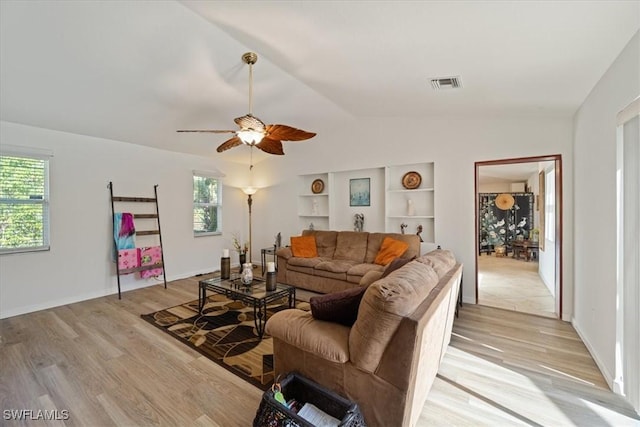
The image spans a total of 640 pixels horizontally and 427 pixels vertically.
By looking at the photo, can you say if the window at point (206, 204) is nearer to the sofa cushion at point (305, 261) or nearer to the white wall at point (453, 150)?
the white wall at point (453, 150)

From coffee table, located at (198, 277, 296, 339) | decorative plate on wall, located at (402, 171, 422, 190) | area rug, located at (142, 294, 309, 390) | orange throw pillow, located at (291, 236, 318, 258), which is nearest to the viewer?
area rug, located at (142, 294, 309, 390)

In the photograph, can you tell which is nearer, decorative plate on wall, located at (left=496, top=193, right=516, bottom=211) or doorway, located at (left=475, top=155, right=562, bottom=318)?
doorway, located at (left=475, top=155, right=562, bottom=318)

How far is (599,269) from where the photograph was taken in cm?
243

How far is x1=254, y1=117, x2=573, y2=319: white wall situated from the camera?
3406 millimetres

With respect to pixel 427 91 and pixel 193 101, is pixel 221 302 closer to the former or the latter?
pixel 193 101

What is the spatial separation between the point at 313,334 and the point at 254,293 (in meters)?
1.52

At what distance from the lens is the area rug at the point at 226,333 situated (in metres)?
2.37

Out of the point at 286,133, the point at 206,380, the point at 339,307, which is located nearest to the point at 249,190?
the point at 286,133

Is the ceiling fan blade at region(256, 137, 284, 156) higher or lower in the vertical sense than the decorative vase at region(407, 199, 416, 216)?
higher

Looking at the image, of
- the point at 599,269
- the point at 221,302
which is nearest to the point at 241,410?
the point at 221,302

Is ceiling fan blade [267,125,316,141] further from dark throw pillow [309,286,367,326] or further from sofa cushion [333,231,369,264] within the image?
sofa cushion [333,231,369,264]

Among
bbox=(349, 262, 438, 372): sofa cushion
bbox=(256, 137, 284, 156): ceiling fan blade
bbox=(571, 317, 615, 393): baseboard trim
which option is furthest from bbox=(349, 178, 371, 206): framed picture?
bbox=(349, 262, 438, 372): sofa cushion

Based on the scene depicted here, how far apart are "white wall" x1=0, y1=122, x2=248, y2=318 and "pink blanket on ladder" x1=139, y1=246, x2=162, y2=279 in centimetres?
21

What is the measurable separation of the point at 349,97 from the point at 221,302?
338cm
